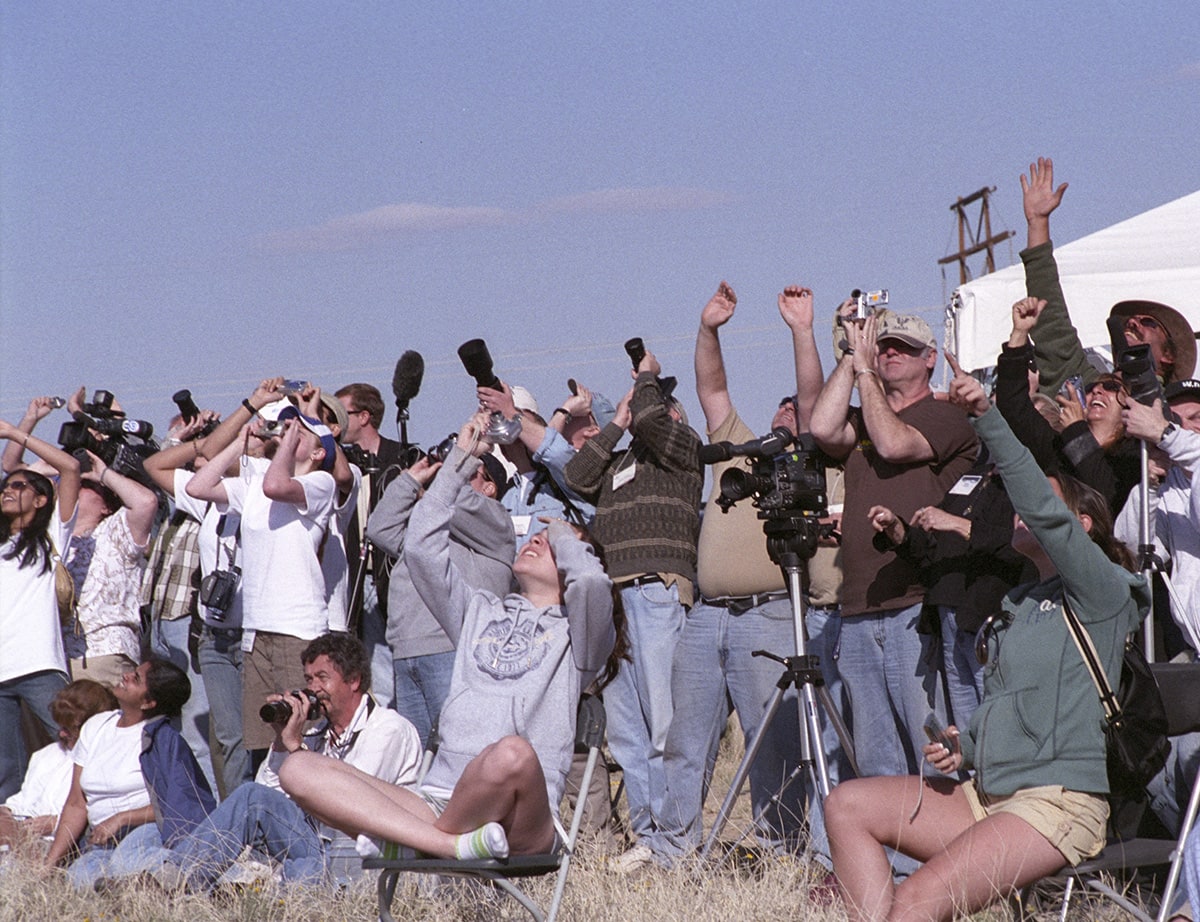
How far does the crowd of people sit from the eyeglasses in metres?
0.01

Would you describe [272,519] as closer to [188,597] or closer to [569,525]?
[188,597]

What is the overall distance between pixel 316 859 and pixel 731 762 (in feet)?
12.5

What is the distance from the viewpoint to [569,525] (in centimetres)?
503

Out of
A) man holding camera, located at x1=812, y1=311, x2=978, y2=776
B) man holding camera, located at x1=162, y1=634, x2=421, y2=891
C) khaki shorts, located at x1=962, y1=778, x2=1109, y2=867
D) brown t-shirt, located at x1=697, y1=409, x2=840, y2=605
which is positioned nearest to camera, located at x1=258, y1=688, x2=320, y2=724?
man holding camera, located at x1=162, y1=634, x2=421, y2=891

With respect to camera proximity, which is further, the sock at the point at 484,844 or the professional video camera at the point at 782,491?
the professional video camera at the point at 782,491

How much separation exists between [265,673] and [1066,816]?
11.0 feet

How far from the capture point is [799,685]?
200 inches

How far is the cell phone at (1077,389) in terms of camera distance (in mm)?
5199

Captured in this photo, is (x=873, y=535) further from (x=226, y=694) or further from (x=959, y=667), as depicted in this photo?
(x=226, y=694)

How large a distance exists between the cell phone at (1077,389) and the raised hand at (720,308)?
1.31 meters

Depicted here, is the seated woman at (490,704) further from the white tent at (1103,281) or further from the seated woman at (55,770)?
the white tent at (1103,281)

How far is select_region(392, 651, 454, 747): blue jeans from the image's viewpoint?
626 cm

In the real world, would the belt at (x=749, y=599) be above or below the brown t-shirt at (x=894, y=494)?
below

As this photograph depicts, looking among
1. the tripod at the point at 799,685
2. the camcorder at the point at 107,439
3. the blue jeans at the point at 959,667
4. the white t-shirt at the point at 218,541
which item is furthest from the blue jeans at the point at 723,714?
the camcorder at the point at 107,439
